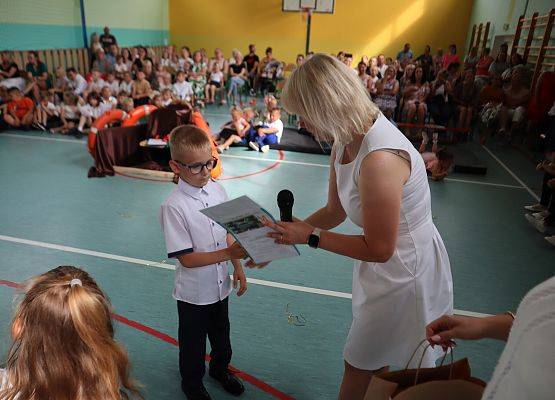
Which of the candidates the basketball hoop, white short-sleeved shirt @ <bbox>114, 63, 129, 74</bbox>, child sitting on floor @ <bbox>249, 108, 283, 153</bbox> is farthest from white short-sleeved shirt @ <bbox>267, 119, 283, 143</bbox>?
the basketball hoop

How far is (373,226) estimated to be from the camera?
1439mm

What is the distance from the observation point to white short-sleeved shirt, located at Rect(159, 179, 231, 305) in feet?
6.40

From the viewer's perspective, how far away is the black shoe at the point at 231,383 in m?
2.38

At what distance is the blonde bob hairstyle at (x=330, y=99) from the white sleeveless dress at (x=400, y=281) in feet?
0.23

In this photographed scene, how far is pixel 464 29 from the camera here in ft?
51.6

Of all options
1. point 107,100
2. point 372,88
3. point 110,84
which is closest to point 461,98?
point 372,88

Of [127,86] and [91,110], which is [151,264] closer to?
[91,110]

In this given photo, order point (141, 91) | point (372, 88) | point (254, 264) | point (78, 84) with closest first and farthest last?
point (254, 264) → point (78, 84) → point (372, 88) → point (141, 91)

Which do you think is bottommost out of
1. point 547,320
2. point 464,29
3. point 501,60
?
point 547,320

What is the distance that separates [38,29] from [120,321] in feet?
35.5

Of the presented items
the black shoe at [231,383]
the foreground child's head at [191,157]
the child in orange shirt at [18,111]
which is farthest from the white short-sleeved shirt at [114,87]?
the black shoe at [231,383]

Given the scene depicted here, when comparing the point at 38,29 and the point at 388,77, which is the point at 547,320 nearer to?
the point at 388,77

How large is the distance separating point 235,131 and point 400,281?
6741mm

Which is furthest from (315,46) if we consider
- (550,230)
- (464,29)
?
(550,230)
